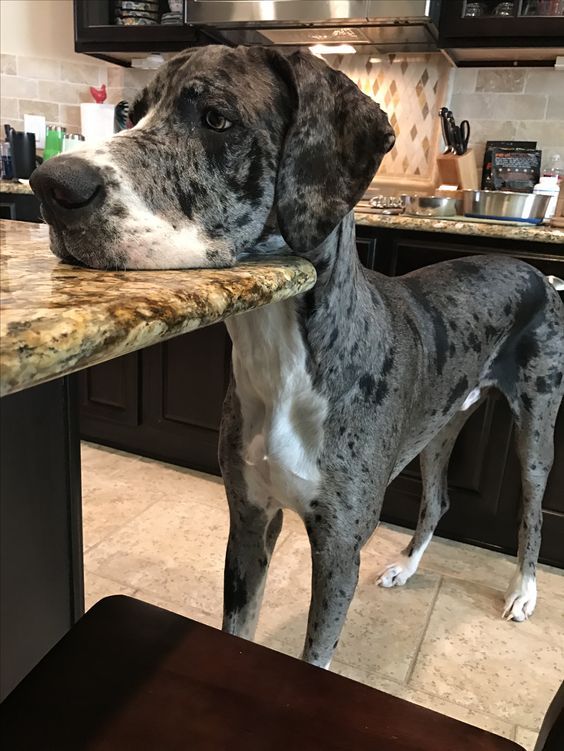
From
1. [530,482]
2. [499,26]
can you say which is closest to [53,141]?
[499,26]

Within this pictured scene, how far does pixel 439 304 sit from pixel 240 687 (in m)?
1.07

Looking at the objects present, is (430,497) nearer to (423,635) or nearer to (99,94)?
(423,635)

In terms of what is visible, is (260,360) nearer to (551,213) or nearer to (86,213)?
(86,213)

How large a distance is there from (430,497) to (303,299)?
4.30 feet

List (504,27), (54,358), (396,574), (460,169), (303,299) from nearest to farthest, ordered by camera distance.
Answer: (54,358) < (303,299) < (396,574) < (504,27) < (460,169)

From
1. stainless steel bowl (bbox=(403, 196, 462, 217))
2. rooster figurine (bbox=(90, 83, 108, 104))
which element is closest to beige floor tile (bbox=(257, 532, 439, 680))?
stainless steel bowl (bbox=(403, 196, 462, 217))

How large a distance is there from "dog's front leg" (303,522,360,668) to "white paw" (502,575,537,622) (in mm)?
969

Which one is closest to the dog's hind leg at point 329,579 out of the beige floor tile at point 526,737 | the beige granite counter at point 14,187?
the beige floor tile at point 526,737

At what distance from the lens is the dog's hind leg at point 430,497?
212cm

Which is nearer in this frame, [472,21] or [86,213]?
[86,213]

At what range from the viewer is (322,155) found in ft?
2.99

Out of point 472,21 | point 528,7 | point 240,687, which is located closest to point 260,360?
point 240,687

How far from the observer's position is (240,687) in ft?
2.61

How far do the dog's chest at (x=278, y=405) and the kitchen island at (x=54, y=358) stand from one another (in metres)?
0.20
